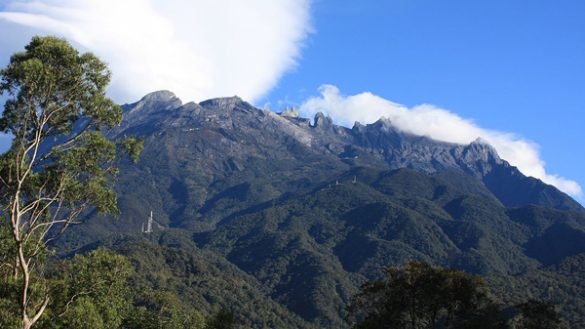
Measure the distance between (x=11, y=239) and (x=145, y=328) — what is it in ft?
133

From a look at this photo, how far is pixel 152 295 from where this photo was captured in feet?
382

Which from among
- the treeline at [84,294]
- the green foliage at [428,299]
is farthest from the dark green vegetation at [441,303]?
the treeline at [84,294]

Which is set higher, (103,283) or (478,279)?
(478,279)

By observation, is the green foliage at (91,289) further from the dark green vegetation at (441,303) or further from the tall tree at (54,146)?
the dark green vegetation at (441,303)

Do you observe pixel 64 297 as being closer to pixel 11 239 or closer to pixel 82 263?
pixel 82 263

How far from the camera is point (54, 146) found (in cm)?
2966

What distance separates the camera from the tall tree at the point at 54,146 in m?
27.5

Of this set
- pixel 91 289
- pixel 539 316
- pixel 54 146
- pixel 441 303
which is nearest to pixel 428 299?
pixel 441 303

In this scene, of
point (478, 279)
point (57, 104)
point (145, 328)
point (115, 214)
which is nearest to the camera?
point (57, 104)

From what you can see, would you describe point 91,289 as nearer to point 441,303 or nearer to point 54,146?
point 54,146

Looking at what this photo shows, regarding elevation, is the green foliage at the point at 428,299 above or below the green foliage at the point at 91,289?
above

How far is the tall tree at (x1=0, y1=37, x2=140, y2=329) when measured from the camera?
27531 millimetres

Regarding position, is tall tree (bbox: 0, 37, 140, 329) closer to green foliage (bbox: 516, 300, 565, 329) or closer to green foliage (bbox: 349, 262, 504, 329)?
green foliage (bbox: 349, 262, 504, 329)

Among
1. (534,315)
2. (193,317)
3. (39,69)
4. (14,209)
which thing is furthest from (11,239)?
(193,317)
